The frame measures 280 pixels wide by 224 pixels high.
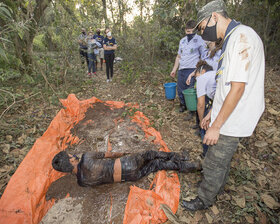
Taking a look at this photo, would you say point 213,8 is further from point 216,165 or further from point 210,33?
point 216,165

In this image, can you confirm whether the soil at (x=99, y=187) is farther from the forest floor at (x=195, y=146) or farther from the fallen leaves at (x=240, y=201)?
the fallen leaves at (x=240, y=201)

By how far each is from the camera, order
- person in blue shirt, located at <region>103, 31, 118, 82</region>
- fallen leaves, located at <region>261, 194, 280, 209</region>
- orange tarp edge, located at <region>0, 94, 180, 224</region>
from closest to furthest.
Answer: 1. orange tarp edge, located at <region>0, 94, 180, 224</region>
2. fallen leaves, located at <region>261, 194, 280, 209</region>
3. person in blue shirt, located at <region>103, 31, 118, 82</region>

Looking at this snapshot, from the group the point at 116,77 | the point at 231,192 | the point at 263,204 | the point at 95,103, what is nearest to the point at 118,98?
the point at 95,103

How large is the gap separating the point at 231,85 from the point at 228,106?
0.18 meters

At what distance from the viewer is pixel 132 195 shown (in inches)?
82.5

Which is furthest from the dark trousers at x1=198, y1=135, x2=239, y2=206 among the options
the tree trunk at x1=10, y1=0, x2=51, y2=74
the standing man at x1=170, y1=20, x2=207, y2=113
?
the tree trunk at x1=10, y1=0, x2=51, y2=74

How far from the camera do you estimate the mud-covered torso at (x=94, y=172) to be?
85.0 inches

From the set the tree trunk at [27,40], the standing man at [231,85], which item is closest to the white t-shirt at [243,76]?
the standing man at [231,85]

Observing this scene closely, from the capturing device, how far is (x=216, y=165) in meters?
1.71

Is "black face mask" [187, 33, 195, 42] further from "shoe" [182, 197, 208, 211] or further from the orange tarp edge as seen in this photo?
"shoe" [182, 197, 208, 211]

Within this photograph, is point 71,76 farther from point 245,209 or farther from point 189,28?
point 245,209

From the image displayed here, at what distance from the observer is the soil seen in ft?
6.67

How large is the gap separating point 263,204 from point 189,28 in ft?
11.1

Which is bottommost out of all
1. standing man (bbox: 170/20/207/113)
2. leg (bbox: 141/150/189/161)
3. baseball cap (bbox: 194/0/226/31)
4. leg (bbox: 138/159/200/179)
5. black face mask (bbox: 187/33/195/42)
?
leg (bbox: 138/159/200/179)
